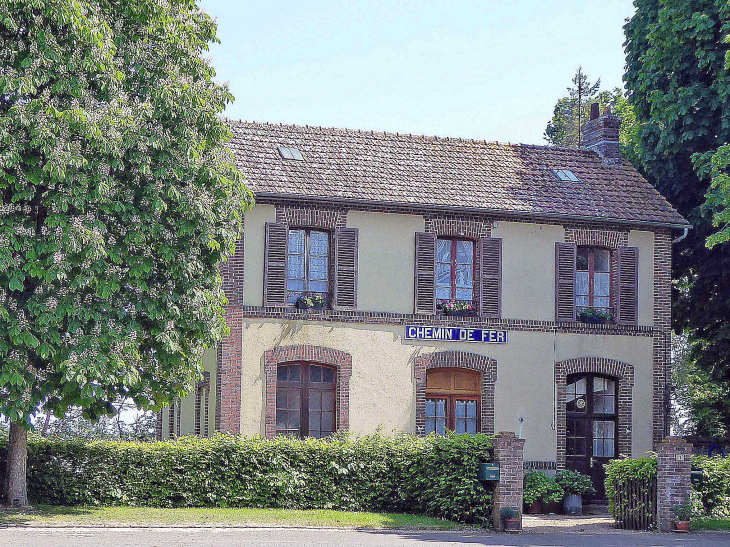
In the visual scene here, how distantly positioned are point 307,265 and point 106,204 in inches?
277

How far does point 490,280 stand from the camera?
26.2m

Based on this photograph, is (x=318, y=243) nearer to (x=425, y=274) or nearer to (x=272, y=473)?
(x=425, y=274)

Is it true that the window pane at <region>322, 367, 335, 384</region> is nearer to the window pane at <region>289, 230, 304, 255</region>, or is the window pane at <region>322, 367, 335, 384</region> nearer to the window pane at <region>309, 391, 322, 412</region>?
the window pane at <region>309, 391, 322, 412</region>

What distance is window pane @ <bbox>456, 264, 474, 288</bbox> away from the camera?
26156 millimetres

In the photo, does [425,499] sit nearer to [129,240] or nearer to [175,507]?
[175,507]

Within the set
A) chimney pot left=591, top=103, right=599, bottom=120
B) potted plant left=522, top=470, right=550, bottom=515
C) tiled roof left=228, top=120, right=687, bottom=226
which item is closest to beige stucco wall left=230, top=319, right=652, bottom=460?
potted plant left=522, top=470, right=550, bottom=515

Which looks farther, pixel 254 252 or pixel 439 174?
pixel 439 174

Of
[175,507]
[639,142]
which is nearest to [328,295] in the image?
[175,507]

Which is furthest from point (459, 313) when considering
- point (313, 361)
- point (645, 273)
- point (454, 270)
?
point (645, 273)

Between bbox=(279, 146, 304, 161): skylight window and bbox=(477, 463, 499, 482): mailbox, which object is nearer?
bbox=(477, 463, 499, 482): mailbox

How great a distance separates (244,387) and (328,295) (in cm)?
267

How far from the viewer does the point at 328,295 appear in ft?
82.7

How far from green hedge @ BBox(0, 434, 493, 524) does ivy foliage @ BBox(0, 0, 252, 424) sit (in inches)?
49.1

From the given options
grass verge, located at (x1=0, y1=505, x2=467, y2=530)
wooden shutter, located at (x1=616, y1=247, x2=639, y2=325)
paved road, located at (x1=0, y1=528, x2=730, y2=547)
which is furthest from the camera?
wooden shutter, located at (x1=616, y1=247, x2=639, y2=325)
